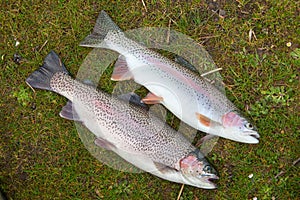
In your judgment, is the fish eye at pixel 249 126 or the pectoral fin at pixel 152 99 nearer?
the fish eye at pixel 249 126

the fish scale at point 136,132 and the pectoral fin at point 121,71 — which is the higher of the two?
the pectoral fin at point 121,71

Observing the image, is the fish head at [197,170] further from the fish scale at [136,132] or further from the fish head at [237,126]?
the fish head at [237,126]

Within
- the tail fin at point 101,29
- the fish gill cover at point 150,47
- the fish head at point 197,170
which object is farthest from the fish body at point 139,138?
the tail fin at point 101,29

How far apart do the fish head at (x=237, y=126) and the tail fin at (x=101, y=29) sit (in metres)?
1.29

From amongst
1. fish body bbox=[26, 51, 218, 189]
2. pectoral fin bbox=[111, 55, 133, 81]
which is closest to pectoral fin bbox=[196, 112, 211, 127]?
fish body bbox=[26, 51, 218, 189]

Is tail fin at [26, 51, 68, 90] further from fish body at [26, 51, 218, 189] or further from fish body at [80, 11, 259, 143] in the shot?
fish body at [80, 11, 259, 143]

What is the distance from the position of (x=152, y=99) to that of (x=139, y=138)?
37 cm

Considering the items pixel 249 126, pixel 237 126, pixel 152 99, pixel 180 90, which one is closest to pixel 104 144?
pixel 152 99

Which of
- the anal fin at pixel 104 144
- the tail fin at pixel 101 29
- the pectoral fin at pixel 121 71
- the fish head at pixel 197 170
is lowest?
the fish head at pixel 197 170

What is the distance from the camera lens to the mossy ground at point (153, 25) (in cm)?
415

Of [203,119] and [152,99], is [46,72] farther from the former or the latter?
[203,119]

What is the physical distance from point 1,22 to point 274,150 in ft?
9.42

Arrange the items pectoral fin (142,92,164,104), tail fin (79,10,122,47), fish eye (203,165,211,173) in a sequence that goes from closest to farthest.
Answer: fish eye (203,165,211,173) → pectoral fin (142,92,164,104) → tail fin (79,10,122,47)

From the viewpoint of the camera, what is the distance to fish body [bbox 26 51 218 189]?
3.86m
